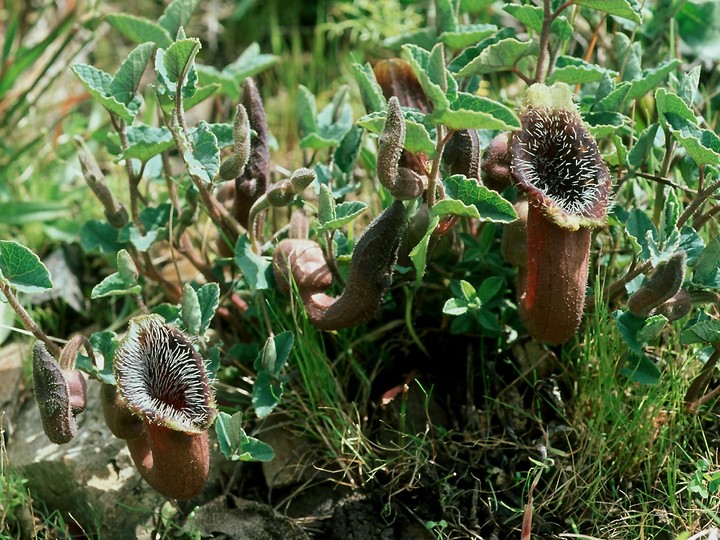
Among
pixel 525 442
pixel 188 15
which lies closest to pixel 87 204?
pixel 188 15

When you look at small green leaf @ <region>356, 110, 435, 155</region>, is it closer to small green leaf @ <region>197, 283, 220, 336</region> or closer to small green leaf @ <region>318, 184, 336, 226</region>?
small green leaf @ <region>318, 184, 336, 226</region>

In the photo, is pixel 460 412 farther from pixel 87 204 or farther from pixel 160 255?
pixel 87 204

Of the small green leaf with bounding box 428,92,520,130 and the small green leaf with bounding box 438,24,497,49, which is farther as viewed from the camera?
the small green leaf with bounding box 438,24,497,49

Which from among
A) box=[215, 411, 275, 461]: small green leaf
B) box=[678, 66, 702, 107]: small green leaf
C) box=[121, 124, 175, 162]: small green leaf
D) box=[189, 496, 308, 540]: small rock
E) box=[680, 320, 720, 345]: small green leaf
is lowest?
box=[189, 496, 308, 540]: small rock

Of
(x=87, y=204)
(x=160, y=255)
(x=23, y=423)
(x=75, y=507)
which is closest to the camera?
(x=75, y=507)

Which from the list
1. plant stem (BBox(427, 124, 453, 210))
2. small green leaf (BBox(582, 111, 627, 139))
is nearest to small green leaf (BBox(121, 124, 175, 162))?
plant stem (BBox(427, 124, 453, 210))

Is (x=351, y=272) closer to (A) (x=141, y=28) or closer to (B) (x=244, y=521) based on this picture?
(B) (x=244, y=521)

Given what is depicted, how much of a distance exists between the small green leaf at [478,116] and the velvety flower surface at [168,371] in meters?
0.69

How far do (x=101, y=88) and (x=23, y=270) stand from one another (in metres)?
0.45

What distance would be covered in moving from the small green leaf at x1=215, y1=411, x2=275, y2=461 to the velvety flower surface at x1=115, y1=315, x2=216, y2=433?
74 mm

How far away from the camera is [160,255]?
2770 millimetres

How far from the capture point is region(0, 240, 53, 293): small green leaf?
5.97 ft

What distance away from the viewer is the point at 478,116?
1.50m

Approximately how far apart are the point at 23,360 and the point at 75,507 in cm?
50
